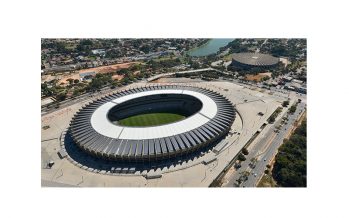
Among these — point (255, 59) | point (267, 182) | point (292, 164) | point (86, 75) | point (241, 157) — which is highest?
point (255, 59)

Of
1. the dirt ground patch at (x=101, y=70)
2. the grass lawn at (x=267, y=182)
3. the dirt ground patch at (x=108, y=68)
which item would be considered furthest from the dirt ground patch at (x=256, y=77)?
the grass lawn at (x=267, y=182)

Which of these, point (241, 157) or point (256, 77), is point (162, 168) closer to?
point (241, 157)

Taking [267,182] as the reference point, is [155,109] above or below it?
above

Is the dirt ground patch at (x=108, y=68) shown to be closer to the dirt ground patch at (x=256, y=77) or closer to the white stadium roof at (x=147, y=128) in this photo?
the white stadium roof at (x=147, y=128)

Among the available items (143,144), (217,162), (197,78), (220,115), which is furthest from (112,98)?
(197,78)

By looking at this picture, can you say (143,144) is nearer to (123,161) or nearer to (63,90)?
(123,161)

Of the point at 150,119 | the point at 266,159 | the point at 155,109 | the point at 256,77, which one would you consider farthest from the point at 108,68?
the point at 266,159
